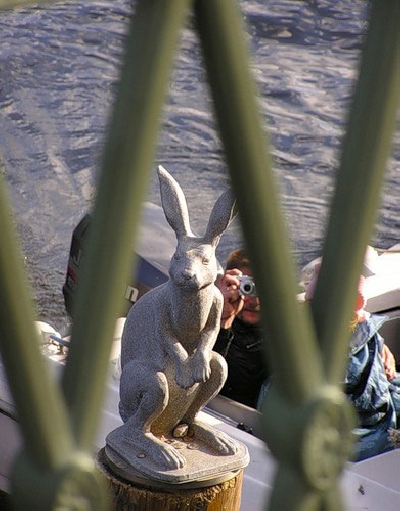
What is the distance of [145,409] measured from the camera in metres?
2.44

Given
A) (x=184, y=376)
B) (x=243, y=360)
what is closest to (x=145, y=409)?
(x=184, y=376)

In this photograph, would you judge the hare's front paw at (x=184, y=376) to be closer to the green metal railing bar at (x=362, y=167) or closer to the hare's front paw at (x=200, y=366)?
the hare's front paw at (x=200, y=366)

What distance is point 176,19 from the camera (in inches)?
18.4

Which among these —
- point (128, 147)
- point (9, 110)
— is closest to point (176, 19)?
point (128, 147)

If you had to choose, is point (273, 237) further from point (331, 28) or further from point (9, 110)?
point (331, 28)

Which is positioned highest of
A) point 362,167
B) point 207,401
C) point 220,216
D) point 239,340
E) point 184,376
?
point 362,167

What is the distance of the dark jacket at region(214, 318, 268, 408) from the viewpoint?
332 centimetres

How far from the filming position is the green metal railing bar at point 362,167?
1.79 ft

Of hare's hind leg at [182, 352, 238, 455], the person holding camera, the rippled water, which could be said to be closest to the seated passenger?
the person holding camera

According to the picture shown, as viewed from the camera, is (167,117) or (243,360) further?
(167,117)

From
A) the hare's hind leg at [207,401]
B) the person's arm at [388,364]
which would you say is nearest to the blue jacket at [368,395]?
the person's arm at [388,364]

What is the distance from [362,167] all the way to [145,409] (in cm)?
194

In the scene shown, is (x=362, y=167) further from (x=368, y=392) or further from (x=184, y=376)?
(x=368, y=392)

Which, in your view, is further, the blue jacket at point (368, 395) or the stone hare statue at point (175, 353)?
the blue jacket at point (368, 395)
